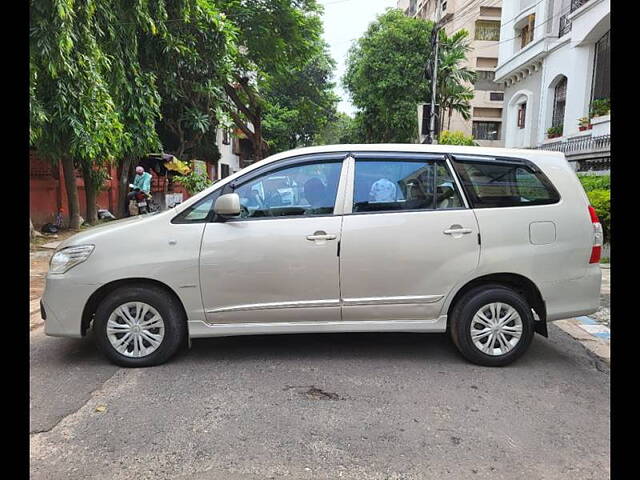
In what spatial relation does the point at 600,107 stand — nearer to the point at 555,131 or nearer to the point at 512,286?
the point at 555,131

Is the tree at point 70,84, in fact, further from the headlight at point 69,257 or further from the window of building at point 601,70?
the window of building at point 601,70

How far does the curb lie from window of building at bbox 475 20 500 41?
43.8 m

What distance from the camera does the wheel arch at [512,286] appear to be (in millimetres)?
4148

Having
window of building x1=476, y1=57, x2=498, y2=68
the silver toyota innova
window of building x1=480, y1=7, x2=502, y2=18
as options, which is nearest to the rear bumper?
the silver toyota innova

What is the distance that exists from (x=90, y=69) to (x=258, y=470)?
24.5 ft

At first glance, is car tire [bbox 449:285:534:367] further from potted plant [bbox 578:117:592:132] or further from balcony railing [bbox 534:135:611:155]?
potted plant [bbox 578:117:592:132]

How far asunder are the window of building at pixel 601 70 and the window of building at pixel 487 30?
26.7 metres

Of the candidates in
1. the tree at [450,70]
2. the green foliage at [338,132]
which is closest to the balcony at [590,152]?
the tree at [450,70]

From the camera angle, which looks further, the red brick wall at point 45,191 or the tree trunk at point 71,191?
the red brick wall at point 45,191

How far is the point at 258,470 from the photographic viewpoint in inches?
104

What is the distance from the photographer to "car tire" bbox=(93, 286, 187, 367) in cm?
397

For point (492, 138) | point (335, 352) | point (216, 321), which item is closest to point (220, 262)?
point (216, 321)
